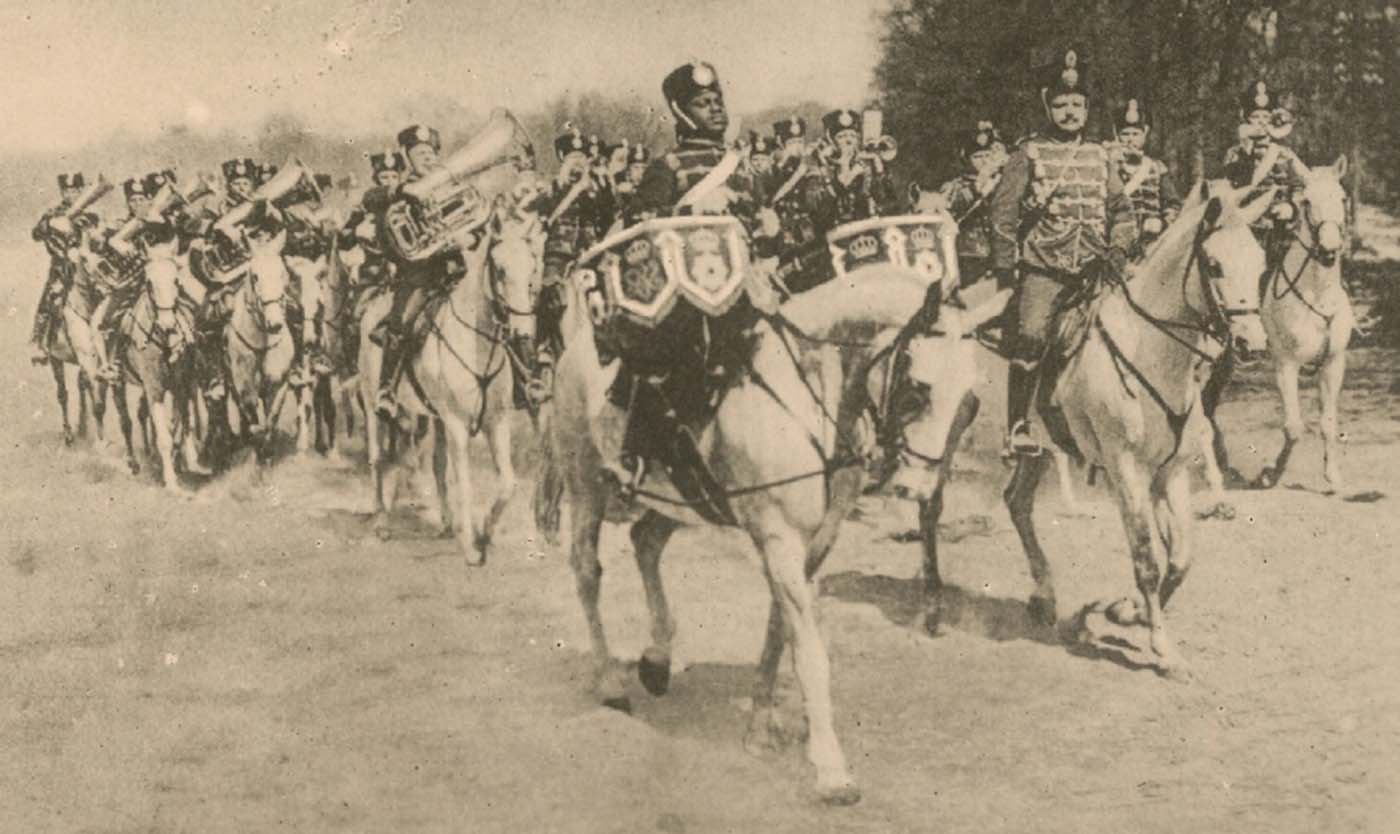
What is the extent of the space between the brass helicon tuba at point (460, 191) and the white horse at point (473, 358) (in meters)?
0.11

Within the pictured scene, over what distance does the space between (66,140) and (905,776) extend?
12.8 feet


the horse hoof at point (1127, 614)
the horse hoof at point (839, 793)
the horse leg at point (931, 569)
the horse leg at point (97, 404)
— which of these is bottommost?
the horse hoof at point (839, 793)

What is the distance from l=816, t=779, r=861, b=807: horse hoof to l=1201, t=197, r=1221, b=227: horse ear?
8.49ft

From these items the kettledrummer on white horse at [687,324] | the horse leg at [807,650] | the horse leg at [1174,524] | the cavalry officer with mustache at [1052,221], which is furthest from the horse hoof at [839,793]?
the cavalry officer with mustache at [1052,221]

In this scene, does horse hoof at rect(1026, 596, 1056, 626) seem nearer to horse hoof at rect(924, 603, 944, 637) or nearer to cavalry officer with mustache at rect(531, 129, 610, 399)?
horse hoof at rect(924, 603, 944, 637)

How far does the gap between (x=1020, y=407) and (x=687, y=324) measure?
1.99 meters

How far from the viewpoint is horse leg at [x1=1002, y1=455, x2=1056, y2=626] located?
23.0 ft

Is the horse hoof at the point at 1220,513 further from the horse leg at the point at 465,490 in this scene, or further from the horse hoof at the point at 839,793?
the horse leg at the point at 465,490

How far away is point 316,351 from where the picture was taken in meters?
8.86

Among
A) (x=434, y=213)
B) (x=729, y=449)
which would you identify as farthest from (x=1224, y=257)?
(x=434, y=213)

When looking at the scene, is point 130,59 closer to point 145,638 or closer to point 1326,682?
point 145,638

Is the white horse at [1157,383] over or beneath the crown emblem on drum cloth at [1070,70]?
beneath

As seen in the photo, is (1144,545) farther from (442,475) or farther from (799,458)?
(442,475)

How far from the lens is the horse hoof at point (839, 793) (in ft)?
19.9
